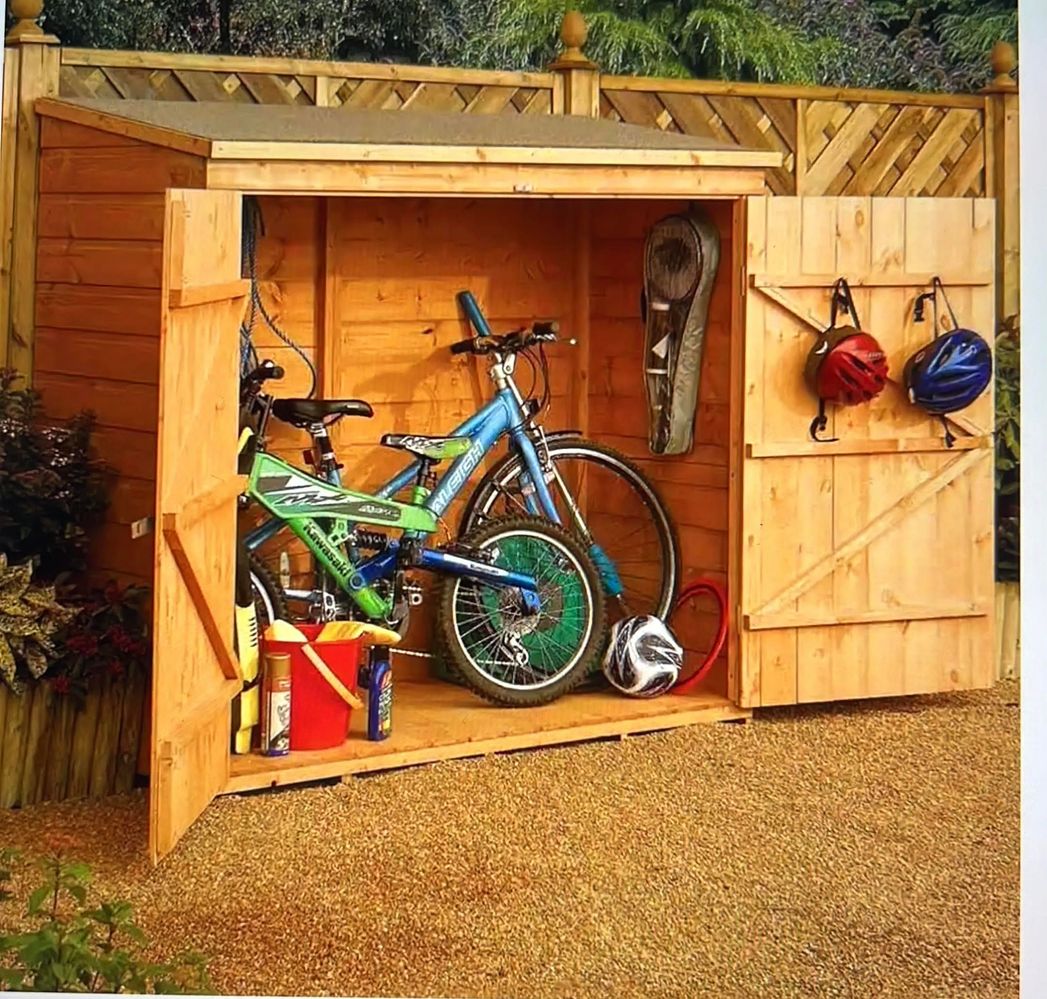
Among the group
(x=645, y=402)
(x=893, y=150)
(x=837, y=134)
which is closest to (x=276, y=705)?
(x=645, y=402)

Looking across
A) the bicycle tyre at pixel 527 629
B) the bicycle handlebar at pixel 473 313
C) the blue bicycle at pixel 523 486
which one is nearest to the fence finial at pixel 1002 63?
the blue bicycle at pixel 523 486

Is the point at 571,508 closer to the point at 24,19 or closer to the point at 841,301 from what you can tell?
the point at 841,301

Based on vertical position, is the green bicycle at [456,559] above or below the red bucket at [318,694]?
above

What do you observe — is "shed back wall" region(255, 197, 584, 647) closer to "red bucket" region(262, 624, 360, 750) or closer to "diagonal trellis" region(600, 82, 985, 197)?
"diagonal trellis" region(600, 82, 985, 197)

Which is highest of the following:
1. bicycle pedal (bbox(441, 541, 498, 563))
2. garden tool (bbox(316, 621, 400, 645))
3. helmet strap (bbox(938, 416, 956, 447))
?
helmet strap (bbox(938, 416, 956, 447))

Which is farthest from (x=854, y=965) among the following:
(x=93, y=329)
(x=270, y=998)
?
(x=93, y=329)

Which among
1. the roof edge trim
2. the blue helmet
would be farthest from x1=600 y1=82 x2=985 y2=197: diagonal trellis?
the roof edge trim

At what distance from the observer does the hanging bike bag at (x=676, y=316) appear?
19.4ft

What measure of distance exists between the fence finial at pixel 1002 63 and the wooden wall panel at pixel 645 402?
1.15m

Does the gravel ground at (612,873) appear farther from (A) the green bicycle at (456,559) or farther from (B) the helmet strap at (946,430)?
(B) the helmet strap at (946,430)

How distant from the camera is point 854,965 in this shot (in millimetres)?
4305

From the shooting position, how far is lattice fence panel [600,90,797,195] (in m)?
6.34

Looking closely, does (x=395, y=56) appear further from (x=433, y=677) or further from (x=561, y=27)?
(x=433, y=677)

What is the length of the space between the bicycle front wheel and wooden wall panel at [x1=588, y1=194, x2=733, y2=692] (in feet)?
0.27
